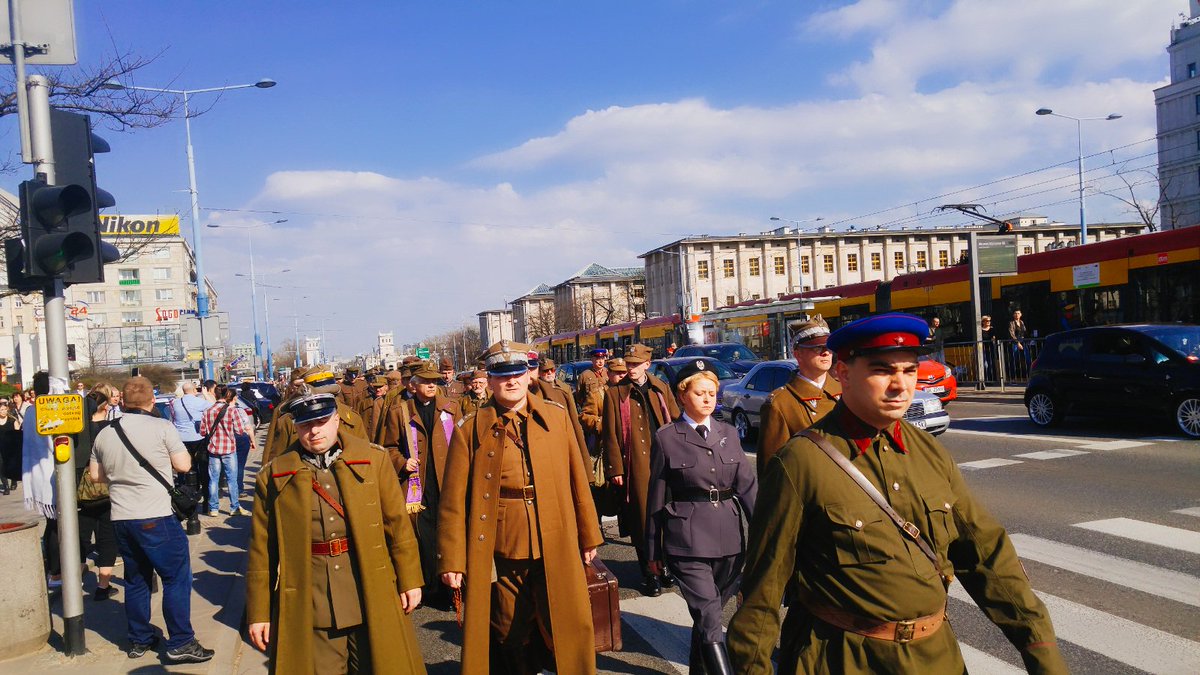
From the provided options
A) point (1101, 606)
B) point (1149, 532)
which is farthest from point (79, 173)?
point (1149, 532)

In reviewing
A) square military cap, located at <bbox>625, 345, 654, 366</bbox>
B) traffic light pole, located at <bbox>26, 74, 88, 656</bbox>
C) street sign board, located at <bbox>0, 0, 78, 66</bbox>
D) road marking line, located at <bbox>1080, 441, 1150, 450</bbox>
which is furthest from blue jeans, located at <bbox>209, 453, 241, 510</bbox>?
road marking line, located at <bbox>1080, 441, 1150, 450</bbox>

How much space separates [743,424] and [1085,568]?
9908 millimetres

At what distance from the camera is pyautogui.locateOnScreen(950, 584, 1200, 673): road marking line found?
186 inches

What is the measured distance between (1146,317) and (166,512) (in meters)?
20.2

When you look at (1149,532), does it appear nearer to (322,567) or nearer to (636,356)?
(636,356)

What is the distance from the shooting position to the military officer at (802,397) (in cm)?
488

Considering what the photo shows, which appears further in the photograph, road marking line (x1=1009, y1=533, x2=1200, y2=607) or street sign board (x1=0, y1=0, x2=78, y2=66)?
street sign board (x1=0, y1=0, x2=78, y2=66)

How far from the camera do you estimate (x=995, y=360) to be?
2281 centimetres

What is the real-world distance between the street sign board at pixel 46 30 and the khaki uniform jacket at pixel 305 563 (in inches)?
170

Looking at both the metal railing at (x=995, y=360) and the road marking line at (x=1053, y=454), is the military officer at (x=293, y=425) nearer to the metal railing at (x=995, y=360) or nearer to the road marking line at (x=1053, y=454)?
the road marking line at (x=1053, y=454)

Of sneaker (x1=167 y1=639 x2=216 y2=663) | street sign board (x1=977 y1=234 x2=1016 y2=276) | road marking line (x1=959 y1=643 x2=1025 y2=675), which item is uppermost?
street sign board (x1=977 y1=234 x2=1016 y2=276)

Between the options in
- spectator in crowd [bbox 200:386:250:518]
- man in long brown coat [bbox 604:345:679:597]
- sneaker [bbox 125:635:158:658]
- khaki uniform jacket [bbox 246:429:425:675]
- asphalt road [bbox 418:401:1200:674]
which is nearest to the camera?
khaki uniform jacket [bbox 246:429:425:675]

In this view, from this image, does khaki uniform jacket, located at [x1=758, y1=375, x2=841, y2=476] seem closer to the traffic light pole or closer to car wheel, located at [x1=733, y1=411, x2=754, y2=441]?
the traffic light pole

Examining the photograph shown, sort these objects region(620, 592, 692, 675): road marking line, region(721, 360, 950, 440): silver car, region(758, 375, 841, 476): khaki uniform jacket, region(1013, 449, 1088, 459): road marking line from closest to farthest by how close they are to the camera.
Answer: region(758, 375, 841, 476): khaki uniform jacket → region(620, 592, 692, 675): road marking line → region(1013, 449, 1088, 459): road marking line → region(721, 360, 950, 440): silver car
